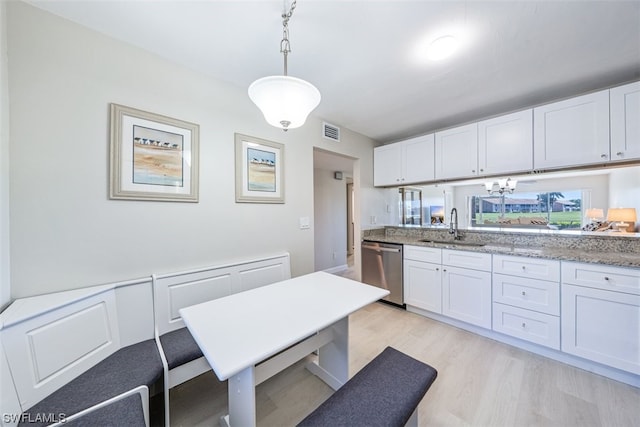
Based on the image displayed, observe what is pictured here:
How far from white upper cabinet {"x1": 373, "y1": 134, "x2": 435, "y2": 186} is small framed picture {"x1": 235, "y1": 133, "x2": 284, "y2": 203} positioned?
5.78 ft

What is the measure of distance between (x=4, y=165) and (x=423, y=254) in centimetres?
337

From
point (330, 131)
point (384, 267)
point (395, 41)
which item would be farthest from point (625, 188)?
point (330, 131)

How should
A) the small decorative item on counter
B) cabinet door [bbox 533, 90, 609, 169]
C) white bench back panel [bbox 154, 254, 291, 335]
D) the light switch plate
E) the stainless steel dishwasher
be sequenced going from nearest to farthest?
white bench back panel [bbox 154, 254, 291, 335] → cabinet door [bbox 533, 90, 609, 169] → the small decorative item on counter → the light switch plate → the stainless steel dishwasher

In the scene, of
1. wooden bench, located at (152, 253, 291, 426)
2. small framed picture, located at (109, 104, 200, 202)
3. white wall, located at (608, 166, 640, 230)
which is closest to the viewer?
wooden bench, located at (152, 253, 291, 426)

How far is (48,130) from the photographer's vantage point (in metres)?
1.23

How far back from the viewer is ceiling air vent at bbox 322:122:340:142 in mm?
2729

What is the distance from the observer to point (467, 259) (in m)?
2.34

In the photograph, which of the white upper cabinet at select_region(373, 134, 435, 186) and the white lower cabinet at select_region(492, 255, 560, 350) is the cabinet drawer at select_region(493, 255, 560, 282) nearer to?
the white lower cabinet at select_region(492, 255, 560, 350)

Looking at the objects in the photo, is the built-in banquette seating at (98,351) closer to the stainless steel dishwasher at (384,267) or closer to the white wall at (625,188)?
the stainless steel dishwasher at (384,267)

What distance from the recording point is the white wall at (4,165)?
42.2 inches

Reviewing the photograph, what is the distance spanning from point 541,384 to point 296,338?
200 centimetres

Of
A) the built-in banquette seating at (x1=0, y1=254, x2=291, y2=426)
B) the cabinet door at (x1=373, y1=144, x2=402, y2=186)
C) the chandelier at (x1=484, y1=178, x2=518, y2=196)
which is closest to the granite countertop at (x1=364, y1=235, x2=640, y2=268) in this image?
the chandelier at (x1=484, y1=178, x2=518, y2=196)

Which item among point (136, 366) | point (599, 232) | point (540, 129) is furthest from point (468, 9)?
point (136, 366)

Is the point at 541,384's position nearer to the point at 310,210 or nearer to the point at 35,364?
the point at 310,210
